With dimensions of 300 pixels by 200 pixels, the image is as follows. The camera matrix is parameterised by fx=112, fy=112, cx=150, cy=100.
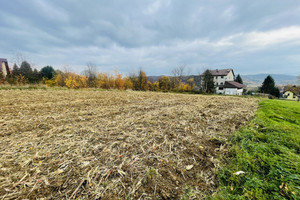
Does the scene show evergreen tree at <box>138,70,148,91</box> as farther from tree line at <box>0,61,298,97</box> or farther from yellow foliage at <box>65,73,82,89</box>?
yellow foliage at <box>65,73,82,89</box>

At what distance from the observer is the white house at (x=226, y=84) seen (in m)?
37.9

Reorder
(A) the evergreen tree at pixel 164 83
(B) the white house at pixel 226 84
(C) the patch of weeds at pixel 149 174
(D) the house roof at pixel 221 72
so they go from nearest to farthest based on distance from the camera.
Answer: (C) the patch of weeds at pixel 149 174 < (A) the evergreen tree at pixel 164 83 < (B) the white house at pixel 226 84 < (D) the house roof at pixel 221 72

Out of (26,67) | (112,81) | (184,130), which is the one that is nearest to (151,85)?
(112,81)

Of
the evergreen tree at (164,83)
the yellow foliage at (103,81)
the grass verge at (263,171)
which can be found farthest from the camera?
the evergreen tree at (164,83)

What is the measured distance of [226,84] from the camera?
130 ft

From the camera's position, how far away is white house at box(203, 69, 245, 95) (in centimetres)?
3789

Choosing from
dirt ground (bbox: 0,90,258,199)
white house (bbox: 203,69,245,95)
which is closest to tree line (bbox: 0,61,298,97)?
white house (bbox: 203,69,245,95)

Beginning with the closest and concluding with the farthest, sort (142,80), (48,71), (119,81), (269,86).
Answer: (119,81), (142,80), (48,71), (269,86)

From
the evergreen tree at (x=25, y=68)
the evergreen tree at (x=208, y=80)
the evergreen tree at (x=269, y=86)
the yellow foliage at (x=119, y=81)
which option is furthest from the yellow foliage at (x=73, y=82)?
the evergreen tree at (x=269, y=86)

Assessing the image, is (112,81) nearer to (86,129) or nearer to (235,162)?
(86,129)

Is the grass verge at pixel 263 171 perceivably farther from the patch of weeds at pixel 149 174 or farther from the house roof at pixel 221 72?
the house roof at pixel 221 72

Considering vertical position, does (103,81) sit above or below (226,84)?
above

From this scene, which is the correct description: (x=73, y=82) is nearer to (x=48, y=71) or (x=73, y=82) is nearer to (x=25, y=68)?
(x=25, y=68)

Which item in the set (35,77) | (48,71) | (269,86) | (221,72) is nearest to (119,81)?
(35,77)
